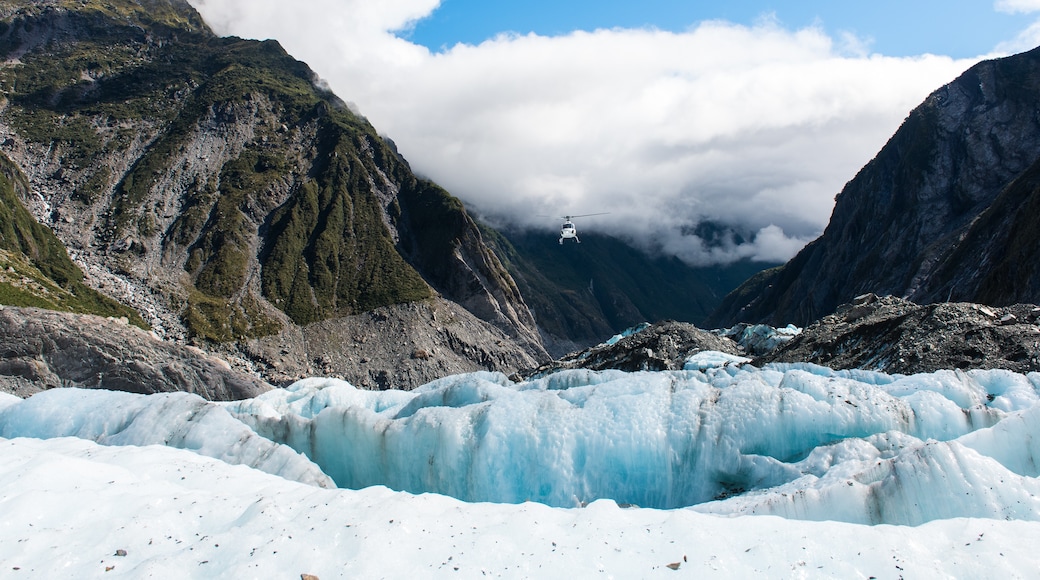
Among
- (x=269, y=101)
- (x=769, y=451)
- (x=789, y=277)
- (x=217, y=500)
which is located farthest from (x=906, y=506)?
(x=269, y=101)

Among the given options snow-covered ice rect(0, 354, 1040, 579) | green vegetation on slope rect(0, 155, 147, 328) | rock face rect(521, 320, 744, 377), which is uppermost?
green vegetation on slope rect(0, 155, 147, 328)

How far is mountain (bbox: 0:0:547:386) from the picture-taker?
12845 cm

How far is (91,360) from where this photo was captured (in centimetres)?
5941

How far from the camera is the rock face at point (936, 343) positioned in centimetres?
2509

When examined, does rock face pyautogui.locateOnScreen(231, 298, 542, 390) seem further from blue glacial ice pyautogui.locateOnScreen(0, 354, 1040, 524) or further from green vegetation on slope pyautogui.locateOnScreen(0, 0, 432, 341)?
blue glacial ice pyautogui.locateOnScreen(0, 354, 1040, 524)

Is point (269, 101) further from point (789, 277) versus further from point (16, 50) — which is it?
point (789, 277)

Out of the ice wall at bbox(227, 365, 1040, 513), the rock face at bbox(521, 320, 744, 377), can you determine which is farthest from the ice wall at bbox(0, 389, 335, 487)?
the rock face at bbox(521, 320, 744, 377)

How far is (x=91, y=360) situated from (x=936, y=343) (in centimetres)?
6536

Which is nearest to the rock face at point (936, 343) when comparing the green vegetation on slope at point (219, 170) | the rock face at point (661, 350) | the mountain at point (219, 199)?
the rock face at point (661, 350)

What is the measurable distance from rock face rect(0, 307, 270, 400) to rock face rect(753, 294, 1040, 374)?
5430cm

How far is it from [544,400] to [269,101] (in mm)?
191881

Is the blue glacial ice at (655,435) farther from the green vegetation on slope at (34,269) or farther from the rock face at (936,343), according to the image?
the green vegetation on slope at (34,269)

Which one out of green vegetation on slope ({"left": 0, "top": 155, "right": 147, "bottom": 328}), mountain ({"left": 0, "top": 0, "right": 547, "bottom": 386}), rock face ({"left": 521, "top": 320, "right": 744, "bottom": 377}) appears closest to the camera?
rock face ({"left": 521, "top": 320, "right": 744, "bottom": 377})

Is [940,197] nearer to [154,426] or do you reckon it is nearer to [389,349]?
[389,349]
